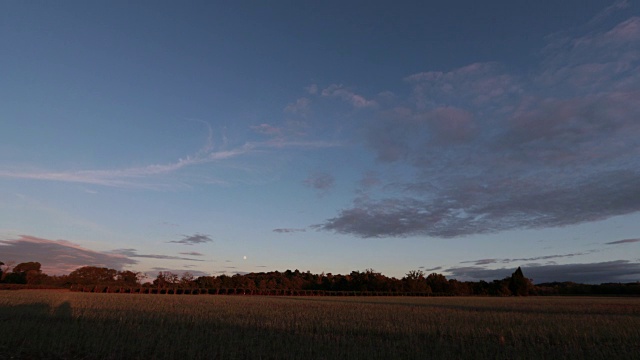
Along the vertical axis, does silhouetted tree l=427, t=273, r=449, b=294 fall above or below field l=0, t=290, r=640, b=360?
above

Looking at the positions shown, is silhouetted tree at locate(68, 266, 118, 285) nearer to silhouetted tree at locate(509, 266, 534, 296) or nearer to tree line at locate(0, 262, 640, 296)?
tree line at locate(0, 262, 640, 296)

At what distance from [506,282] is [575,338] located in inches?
5115

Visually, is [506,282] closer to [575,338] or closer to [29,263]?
[575,338]

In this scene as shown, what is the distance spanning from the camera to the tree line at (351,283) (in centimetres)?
10538

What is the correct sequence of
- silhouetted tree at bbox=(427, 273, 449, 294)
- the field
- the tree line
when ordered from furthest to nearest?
1. silhouetted tree at bbox=(427, 273, 449, 294)
2. the tree line
3. the field

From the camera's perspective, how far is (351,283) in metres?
124

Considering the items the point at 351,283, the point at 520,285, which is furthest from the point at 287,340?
the point at 520,285

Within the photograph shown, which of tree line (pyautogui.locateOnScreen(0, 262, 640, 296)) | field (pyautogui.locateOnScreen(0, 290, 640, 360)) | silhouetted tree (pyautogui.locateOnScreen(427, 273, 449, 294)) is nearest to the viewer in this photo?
field (pyautogui.locateOnScreen(0, 290, 640, 360))

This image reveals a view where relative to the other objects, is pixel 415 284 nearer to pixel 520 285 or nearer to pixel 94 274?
pixel 520 285

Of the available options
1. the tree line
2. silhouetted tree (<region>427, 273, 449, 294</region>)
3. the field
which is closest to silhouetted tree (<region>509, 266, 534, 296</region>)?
the tree line

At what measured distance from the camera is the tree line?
10538 cm

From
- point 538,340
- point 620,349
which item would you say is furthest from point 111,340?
point 620,349

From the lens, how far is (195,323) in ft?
65.6

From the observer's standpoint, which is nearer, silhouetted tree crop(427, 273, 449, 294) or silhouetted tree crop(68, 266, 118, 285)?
silhouetted tree crop(68, 266, 118, 285)
